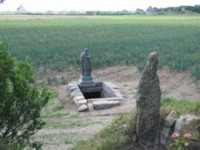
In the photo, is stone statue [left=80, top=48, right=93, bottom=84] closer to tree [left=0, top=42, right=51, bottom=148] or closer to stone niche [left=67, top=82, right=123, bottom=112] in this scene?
stone niche [left=67, top=82, right=123, bottom=112]

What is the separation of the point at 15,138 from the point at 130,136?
1.60m

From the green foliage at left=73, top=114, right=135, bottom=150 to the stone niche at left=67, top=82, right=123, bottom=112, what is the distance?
161 inches

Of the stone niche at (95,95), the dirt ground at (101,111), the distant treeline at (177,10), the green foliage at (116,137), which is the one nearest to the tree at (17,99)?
the green foliage at (116,137)

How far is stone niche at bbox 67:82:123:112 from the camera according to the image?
1080cm

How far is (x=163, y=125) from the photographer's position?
19.5ft

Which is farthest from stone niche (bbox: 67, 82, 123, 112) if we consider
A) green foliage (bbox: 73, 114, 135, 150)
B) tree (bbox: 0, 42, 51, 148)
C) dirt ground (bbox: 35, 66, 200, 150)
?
tree (bbox: 0, 42, 51, 148)

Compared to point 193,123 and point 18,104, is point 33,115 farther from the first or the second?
point 193,123

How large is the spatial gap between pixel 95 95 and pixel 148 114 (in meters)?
7.73

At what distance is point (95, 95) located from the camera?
533 inches

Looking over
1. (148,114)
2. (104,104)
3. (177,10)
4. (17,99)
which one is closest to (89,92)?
(104,104)

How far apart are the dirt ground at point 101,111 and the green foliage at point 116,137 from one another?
122 cm

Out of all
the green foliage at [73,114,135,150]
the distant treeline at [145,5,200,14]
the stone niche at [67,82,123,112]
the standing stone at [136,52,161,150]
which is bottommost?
the distant treeline at [145,5,200,14]

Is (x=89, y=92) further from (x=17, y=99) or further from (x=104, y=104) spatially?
(x=17, y=99)

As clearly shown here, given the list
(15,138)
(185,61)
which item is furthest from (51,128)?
(185,61)
